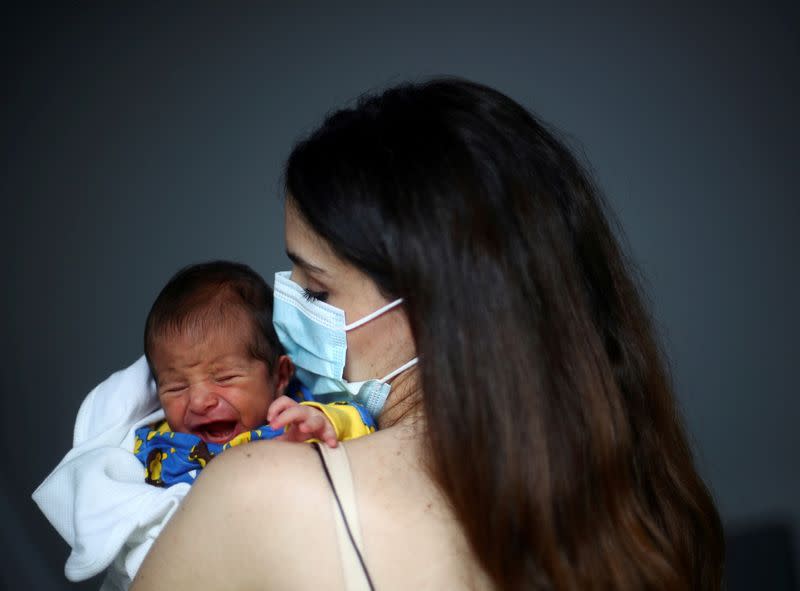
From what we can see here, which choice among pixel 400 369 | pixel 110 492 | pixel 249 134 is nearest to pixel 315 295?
pixel 400 369

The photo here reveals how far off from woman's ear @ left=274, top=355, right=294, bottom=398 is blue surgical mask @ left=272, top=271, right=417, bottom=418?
85 mm

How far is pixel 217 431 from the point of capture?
181cm

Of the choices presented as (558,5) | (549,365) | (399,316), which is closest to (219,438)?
(399,316)

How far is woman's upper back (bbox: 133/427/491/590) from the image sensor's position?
3.83 ft

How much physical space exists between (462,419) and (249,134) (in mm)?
1675

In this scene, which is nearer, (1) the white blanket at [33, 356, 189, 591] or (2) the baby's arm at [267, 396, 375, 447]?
(2) the baby's arm at [267, 396, 375, 447]

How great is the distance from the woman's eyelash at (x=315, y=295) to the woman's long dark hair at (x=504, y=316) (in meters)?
0.15

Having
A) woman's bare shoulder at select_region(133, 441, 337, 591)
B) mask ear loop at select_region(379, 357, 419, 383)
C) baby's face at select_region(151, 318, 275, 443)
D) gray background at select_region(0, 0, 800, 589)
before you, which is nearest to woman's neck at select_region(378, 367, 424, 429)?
mask ear loop at select_region(379, 357, 419, 383)

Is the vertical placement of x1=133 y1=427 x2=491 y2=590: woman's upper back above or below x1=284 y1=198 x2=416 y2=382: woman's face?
below

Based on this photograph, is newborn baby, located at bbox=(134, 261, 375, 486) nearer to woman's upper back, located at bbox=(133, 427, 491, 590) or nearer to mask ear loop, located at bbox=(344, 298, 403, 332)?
mask ear loop, located at bbox=(344, 298, 403, 332)

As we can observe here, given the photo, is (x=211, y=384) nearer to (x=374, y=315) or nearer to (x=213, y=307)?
(x=213, y=307)

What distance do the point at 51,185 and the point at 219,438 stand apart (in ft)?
3.94

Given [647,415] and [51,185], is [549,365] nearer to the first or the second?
[647,415]

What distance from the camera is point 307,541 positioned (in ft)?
3.81
